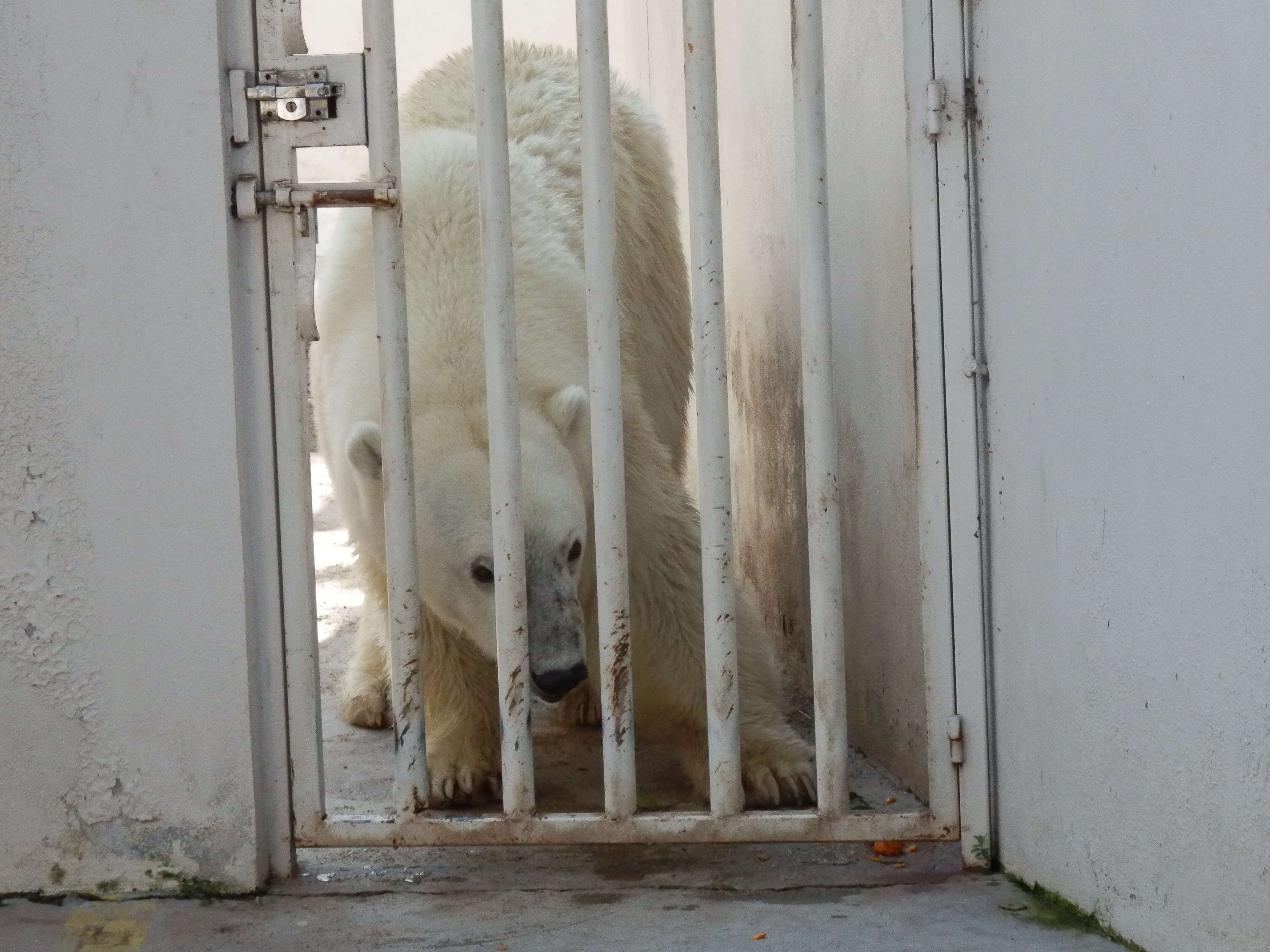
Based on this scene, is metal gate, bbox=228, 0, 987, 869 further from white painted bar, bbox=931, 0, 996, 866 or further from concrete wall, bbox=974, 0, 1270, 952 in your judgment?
concrete wall, bbox=974, 0, 1270, 952

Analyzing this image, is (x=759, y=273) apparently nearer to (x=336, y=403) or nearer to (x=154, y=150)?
(x=336, y=403)

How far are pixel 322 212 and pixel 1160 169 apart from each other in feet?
17.7

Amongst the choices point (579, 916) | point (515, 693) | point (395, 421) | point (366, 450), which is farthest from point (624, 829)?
point (366, 450)

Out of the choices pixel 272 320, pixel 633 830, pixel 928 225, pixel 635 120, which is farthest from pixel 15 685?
pixel 635 120

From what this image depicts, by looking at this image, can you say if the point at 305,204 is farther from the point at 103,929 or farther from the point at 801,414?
the point at 801,414

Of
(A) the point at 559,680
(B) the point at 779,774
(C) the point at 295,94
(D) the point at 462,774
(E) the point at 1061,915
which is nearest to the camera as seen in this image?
(E) the point at 1061,915

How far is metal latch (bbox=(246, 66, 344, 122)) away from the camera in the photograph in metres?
2.56

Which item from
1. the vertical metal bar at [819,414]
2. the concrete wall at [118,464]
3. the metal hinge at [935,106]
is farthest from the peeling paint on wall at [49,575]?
the metal hinge at [935,106]

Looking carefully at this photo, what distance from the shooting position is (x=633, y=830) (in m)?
2.76

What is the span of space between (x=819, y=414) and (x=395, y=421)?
759 mm

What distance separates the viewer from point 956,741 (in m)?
2.72

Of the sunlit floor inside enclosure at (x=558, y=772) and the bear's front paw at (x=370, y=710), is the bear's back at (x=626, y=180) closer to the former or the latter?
the sunlit floor inside enclosure at (x=558, y=772)

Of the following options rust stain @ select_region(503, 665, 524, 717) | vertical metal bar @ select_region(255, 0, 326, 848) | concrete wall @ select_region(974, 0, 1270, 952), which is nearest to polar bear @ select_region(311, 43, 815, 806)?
rust stain @ select_region(503, 665, 524, 717)

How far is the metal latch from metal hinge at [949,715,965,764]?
1552 millimetres
